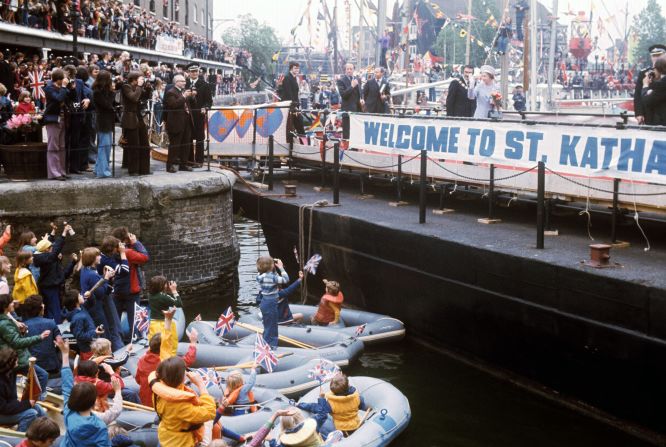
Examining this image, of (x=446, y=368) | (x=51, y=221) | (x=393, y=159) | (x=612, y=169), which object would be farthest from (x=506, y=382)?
(x=51, y=221)

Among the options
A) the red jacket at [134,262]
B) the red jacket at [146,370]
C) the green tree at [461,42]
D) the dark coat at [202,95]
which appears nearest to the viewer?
the red jacket at [146,370]

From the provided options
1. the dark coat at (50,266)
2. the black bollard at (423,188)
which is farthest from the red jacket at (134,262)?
the black bollard at (423,188)

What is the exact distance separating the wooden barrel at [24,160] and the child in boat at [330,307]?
5305 mm

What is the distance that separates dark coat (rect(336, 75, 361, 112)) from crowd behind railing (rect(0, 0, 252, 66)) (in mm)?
7241

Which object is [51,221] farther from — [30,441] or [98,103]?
[30,441]

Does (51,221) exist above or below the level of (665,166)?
below

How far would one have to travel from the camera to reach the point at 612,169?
11.5 meters

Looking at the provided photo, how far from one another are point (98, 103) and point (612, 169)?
8284 mm

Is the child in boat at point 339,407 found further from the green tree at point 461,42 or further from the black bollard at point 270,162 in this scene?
the green tree at point 461,42

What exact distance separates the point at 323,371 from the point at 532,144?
4.73 metres

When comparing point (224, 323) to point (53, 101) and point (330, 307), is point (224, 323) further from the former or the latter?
point (53, 101)

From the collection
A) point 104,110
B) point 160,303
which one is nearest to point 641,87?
point 160,303

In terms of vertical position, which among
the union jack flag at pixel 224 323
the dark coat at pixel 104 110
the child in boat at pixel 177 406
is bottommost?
the union jack flag at pixel 224 323

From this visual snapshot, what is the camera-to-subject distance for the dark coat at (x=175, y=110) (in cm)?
1645
